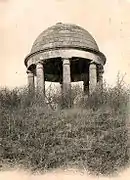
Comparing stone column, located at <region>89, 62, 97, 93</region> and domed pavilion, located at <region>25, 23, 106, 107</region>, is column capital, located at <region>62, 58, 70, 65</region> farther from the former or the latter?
stone column, located at <region>89, 62, 97, 93</region>

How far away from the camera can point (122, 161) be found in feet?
23.7

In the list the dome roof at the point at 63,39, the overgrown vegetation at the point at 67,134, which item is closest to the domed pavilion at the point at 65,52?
the dome roof at the point at 63,39

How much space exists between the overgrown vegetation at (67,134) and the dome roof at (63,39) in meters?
2.16

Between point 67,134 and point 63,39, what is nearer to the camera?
point 67,134

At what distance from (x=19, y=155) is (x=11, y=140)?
0.42 meters

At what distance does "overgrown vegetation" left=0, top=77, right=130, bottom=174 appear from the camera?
7.22m

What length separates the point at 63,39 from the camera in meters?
11.6

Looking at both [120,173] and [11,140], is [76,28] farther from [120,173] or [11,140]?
[120,173]

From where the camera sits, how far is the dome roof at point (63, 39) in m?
11.4

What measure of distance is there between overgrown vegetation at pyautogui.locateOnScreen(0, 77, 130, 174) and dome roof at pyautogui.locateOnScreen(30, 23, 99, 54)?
2.16 m

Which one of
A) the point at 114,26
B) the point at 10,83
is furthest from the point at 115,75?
the point at 10,83

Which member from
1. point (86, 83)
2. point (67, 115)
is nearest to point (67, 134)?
point (67, 115)

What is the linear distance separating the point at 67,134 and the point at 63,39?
13.5 feet

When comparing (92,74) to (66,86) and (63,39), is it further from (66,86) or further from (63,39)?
(63,39)
